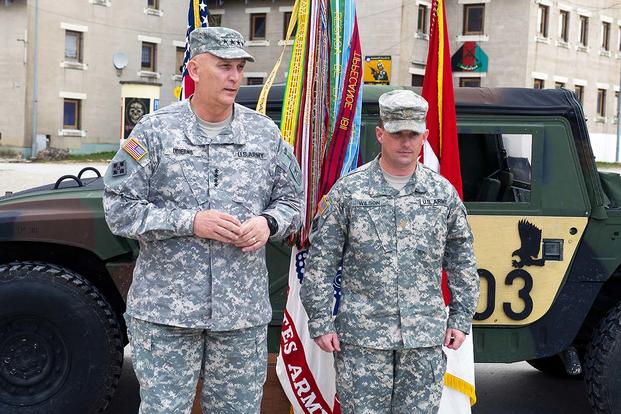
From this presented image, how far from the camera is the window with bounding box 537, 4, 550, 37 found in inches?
1499

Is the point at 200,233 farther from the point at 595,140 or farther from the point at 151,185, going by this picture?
the point at 595,140

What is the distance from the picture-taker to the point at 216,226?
9.78 ft

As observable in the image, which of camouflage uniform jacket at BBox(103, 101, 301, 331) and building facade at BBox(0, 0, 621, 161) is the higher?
building facade at BBox(0, 0, 621, 161)

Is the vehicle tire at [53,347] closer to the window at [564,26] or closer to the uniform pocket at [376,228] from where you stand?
the uniform pocket at [376,228]

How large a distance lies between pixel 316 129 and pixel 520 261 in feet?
3.98

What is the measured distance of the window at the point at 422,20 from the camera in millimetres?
37875

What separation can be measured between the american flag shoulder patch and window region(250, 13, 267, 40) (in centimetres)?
3865

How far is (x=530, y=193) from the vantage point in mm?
4496

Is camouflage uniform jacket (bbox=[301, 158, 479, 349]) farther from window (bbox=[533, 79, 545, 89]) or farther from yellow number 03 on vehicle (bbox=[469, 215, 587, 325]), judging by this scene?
window (bbox=[533, 79, 545, 89])

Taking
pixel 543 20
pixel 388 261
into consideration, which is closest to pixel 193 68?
pixel 388 261

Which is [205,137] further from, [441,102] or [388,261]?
[441,102]

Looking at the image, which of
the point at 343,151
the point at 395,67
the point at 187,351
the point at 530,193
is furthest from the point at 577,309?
the point at 395,67

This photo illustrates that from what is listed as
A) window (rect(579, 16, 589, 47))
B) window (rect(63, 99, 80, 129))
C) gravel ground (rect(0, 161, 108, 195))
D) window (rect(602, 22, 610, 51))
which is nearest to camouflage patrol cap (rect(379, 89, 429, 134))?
gravel ground (rect(0, 161, 108, 195))

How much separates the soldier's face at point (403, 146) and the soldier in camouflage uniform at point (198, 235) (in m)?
0.47
